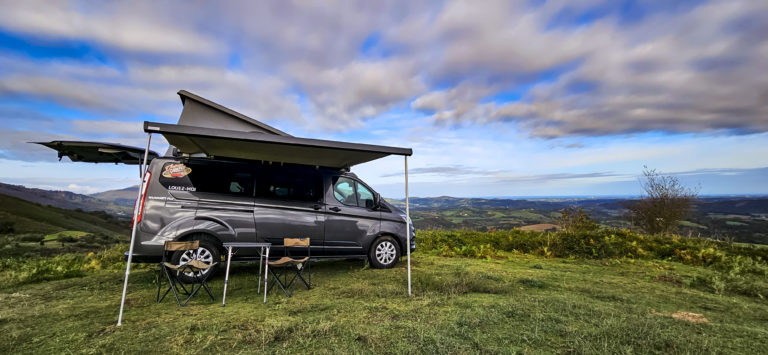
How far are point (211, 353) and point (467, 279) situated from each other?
3596 millimetres

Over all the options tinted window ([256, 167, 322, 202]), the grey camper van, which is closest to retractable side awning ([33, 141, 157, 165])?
the grey camper van

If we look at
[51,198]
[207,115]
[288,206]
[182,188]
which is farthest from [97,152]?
[51,198]

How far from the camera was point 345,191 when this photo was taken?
6453mm

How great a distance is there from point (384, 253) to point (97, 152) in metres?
5.51

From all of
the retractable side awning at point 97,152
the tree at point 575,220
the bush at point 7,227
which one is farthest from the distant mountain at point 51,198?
the tree at point 575,220

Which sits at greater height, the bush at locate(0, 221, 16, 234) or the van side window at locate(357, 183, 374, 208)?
the van side window at locate(357, 183, 374, 208)

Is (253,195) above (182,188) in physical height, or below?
below

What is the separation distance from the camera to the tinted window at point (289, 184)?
5922 mm

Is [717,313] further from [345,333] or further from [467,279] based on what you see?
[345,333]

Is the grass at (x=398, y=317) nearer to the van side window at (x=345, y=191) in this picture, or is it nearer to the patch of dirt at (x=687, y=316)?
the patch of dirt at (x=687, y=316)

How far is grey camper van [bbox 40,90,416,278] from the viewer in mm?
5141

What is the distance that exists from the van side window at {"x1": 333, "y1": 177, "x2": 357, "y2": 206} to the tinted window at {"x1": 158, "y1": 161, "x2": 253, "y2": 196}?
4.91 feet

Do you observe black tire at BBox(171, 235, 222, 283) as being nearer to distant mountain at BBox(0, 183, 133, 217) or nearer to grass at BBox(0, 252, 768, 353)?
grass at BBox(0, 252, 768, 353)

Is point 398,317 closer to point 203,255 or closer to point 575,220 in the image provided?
point 203,255
